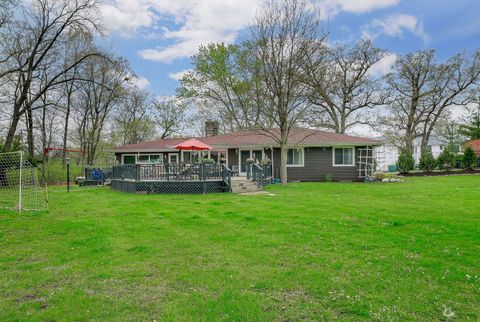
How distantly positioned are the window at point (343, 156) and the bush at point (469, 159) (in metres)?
12.8

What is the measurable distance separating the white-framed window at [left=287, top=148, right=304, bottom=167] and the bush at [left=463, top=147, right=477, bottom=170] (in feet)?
51.2

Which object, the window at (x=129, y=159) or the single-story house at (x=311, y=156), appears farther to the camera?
the window at (x=129, y=159)

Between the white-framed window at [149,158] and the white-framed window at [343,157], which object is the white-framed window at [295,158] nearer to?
the white-framed window at [343,157]

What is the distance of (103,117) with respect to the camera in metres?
30.8

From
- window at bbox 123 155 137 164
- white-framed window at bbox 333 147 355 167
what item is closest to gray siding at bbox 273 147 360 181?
white-framed window at bbox 333 147 355 167

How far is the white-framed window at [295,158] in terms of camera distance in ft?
68.9

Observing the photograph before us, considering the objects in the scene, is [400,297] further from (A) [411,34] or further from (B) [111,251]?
(A) [411,34]

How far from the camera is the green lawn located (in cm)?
328

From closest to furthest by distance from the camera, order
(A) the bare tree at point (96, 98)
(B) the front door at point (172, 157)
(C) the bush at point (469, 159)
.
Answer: (B) the front door at point (172, 157), (C) the bush at point (469, 159), (A) the bare tree at point (96, 98)

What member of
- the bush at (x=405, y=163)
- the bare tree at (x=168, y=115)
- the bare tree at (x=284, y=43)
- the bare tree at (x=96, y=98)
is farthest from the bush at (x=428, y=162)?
the bare tree at (x=96, y=98)

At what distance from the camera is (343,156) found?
21.0 meters

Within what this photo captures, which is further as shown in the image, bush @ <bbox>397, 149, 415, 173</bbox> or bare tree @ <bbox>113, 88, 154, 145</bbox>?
bare tree @ <bbox>113, 88, 154, 145</bbox>

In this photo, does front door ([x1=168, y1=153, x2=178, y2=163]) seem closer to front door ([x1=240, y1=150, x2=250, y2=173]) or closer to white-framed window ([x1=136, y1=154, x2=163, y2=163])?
white-framed window ([x1=136, y1=154, x2=163, y2=163])

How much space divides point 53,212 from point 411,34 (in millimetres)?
18912
